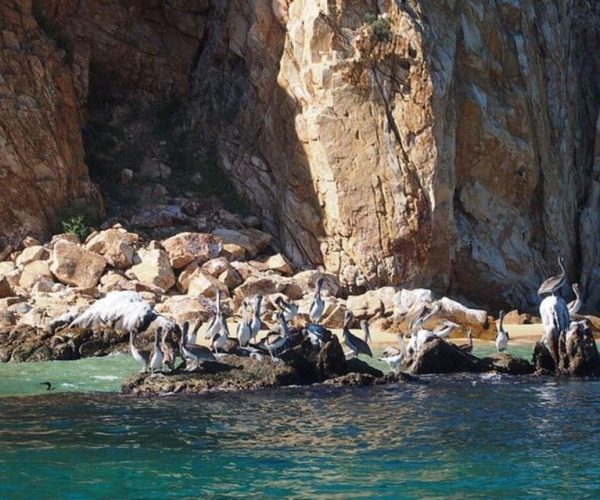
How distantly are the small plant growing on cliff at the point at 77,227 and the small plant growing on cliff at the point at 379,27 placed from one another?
10.8 m

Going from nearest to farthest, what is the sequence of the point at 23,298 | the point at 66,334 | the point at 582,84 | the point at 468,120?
the point at 66,334, the point at 23,298, the point at 468,120, the point at 582,84

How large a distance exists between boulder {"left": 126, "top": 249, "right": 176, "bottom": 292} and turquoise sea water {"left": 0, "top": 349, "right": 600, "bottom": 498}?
10.9 metres

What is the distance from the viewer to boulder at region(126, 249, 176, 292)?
26781 mm

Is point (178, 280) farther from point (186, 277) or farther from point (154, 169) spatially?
point (154, 169)

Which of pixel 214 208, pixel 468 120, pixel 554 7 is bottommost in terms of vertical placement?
pixel 214 208

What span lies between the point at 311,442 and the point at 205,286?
15292 millimetres

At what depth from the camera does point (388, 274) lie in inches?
1153

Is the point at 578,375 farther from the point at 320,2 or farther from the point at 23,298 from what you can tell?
the point at 320,2

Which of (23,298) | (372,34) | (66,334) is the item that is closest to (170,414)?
(66,334)

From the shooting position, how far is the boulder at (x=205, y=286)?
85.9ft

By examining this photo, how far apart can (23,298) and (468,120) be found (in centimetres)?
1540

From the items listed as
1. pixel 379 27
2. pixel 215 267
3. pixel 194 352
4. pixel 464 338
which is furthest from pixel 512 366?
pixel 379 27

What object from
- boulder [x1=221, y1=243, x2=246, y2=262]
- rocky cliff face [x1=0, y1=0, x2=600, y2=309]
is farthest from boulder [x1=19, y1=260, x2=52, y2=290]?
rocky cliff face [x1=0, y1=0, x2=600, y2=309]

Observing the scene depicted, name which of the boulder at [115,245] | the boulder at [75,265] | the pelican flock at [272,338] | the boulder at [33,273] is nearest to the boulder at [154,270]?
the boulder at [115,245]
